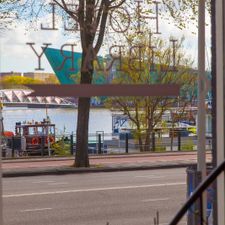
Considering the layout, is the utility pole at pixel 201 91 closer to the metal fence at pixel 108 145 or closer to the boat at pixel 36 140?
the metal fence at pixel 108 145

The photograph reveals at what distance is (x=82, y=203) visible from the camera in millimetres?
13852

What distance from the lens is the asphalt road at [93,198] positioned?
1189 cm

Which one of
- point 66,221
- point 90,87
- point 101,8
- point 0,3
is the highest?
point 0,3

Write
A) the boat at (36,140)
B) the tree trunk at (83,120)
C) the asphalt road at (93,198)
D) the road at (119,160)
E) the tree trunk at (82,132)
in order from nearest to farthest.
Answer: the tree trunk at (83,120) → the asphalt road at (93,198) → the tree trunk at (82,132) → the road at (119,160) → the boat at (36,140)

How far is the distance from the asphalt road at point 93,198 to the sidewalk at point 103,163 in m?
0.83

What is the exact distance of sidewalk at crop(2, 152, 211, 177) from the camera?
2138 centimetres

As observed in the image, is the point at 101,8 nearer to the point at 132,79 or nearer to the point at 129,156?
the point at 132,79

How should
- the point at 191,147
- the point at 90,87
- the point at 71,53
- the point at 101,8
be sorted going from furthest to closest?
the point at 191,147
the point at 101,8
the point at 71,53
the point at 90,87

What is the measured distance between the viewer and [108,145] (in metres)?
31.4

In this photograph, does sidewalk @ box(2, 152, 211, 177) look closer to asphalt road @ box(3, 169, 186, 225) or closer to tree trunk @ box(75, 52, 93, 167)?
tree trunk @ box(75, 52, 93, 167)

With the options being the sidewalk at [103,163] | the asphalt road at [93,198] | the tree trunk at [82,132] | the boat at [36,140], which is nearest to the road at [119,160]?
the sidewalk at [103,163]

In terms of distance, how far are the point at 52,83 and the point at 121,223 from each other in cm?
611

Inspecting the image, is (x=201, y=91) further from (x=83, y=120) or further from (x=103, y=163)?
(x=103, y=163)

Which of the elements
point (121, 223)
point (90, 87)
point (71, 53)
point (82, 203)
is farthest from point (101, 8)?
point (82, 203)
